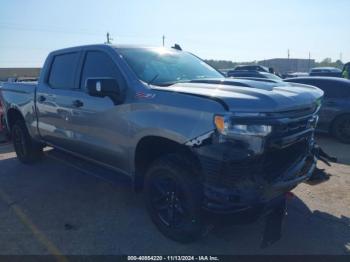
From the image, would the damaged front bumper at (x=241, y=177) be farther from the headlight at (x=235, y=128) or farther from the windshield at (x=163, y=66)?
the windshield at (x=163, y=66)

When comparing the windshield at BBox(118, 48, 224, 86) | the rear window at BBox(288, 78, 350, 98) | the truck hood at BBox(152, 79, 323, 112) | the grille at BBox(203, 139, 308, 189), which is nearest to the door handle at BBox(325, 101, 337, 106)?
the rear window at BBox(288, 78, 350, 98)

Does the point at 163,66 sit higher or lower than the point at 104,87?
higher

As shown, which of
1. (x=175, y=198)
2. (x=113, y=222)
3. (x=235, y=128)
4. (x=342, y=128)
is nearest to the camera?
(x=235, y=128)

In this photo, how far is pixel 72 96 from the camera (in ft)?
15.4

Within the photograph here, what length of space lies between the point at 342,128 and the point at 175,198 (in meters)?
6.06

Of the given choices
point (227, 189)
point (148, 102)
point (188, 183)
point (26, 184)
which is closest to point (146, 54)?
point (148, 102)

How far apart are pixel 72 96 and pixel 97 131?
0.75 meters

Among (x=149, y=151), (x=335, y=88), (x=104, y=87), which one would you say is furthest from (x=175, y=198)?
(x=335, y=88)

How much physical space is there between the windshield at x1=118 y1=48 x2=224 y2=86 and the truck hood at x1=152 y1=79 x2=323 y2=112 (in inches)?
13.6

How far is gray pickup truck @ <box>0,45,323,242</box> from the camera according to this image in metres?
2.88

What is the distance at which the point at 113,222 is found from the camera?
414 cm

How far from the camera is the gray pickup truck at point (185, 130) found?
9.45ft

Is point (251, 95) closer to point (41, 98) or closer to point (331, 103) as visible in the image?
point (41, 98)

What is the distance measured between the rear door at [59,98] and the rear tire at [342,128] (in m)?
6.08
